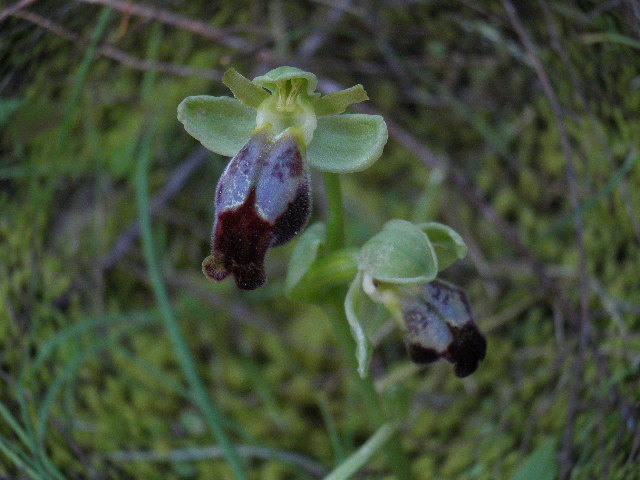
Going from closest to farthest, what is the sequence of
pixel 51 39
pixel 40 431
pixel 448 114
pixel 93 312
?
pixel 40 431 → pixel 51 39 → pixel 93 312 → pixel 448 114

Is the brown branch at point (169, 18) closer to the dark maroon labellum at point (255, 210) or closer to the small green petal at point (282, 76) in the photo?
the small green petal at point (282, 76)

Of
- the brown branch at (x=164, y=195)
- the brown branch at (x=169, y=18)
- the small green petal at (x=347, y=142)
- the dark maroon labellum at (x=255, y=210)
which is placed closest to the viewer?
the dark maroon labellum at (x=255, y=210)

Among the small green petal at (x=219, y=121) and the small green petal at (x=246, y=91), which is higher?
the small green petal at (x=246, y=91)

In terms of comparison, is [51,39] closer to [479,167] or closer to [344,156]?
[344,156]

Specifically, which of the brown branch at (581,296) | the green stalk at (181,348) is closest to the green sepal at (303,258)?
the green stalk at (181,348)

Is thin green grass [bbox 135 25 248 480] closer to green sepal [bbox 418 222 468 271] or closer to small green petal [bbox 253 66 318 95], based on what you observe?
small green petal [bbox 253 66 318 95]

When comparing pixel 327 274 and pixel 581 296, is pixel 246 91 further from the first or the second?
pixel 581 296

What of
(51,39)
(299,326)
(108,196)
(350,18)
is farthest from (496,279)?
(51,39)

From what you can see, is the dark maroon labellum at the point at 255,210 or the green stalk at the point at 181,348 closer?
the dark maroon labellum at the point at 255,210
